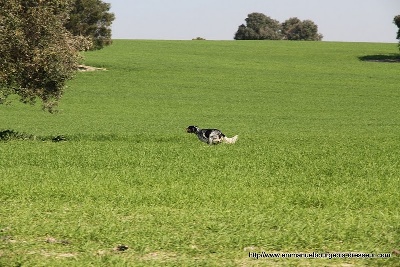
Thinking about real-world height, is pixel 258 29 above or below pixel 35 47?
below

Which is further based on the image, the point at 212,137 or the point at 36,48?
the point at 36,48

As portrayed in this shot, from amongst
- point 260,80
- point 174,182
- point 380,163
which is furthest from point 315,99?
point 174,182

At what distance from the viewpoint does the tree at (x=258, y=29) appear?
18500 centimetres

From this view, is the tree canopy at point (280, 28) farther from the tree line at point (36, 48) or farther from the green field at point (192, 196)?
the tree line at point (36, 48)

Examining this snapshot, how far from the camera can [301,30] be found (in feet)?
628

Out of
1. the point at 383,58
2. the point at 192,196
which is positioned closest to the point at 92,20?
the point at 383,58

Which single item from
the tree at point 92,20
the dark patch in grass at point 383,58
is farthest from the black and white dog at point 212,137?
the dark patch in grass at point 383,58

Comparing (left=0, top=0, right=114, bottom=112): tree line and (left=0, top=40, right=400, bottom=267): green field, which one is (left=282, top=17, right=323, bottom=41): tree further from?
(left=0, top=0, right=114, bottom=112): tree line

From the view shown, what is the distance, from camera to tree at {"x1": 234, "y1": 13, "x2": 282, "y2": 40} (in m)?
185

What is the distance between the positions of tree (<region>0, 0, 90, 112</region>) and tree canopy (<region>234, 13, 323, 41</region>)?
524 feet

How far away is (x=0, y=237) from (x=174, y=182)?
22.6 feet

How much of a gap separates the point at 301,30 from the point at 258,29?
12.6 m

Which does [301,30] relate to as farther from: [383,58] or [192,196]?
[192,196]

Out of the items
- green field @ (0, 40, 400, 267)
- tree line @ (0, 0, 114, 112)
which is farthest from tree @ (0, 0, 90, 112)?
green field @ (0, 40, 400, 267)
